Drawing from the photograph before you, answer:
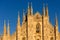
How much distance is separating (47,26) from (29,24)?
3.50m

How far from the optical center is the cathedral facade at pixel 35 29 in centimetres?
3362

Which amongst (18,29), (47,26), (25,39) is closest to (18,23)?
(18,29)

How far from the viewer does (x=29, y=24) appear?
1345 inches

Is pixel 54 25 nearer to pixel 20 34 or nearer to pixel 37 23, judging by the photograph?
pixel 37 23

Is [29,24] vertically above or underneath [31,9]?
underneath

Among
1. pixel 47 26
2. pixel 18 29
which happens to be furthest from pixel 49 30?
pixel 18 29

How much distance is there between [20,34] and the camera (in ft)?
112

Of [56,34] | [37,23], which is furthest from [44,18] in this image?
[56,34]

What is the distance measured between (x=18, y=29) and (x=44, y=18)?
219 inches

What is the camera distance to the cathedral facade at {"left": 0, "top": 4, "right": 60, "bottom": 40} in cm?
3362

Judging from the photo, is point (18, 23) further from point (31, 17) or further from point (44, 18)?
point (44, 18)

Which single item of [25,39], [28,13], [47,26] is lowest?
[25,39]

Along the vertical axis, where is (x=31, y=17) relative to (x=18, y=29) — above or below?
above

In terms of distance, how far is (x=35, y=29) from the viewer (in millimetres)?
34219
